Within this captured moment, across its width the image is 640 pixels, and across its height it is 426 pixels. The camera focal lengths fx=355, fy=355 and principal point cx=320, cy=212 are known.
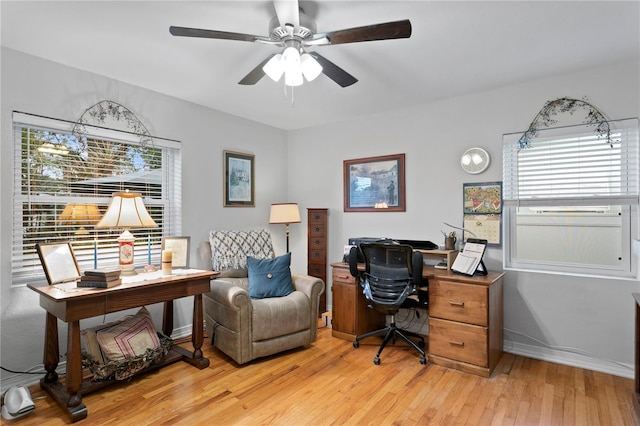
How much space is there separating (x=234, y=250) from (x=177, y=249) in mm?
645

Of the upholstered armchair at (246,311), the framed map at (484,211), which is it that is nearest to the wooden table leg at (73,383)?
the upholstered armchair at (246,311)

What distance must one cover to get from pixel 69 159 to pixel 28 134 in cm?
30

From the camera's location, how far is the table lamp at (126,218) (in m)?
2.57

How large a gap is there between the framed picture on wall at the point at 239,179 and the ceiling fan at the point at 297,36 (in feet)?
5.86

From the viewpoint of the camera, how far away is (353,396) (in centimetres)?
246

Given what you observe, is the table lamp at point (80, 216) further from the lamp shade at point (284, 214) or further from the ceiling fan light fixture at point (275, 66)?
the ceiling fan light fixture at point (275, 66)

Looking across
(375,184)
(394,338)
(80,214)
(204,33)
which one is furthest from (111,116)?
(394,338)

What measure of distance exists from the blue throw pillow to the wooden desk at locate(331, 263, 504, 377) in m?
1.26

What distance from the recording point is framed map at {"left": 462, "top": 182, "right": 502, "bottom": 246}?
128 inches

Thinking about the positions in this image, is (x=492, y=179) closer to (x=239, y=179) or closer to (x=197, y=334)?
(x=239, y=179)

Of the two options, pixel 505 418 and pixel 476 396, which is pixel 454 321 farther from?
pixel 505 418

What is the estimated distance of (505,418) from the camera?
2.19 metres

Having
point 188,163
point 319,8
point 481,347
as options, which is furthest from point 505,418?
point 188,163

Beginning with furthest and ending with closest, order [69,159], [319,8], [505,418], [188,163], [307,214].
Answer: [307,214] < [188,163] < [69,159] < [505,418] < [319,8]
